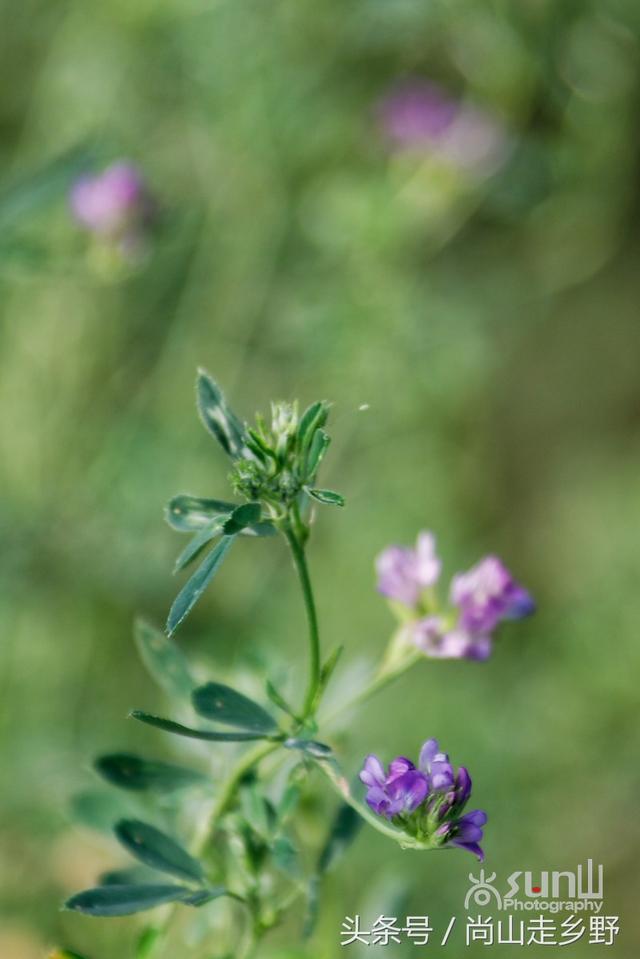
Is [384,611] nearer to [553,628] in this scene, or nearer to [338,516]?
[338,516]

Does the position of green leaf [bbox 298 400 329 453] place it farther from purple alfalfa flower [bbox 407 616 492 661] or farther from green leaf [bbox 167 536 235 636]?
purple alfalfa flower [bbox 407 616 492 661]

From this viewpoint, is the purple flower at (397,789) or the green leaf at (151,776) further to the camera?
the green leaf at (151,776)

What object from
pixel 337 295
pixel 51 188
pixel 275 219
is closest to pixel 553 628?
pixel 337 295

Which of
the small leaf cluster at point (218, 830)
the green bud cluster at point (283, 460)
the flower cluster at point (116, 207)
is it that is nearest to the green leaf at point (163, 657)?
the small leaf cluster at point (218, 830)

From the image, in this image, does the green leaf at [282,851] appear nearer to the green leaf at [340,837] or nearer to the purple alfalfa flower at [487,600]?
the green leaf at [340,837]

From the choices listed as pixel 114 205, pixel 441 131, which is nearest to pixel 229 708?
pixel 114 205

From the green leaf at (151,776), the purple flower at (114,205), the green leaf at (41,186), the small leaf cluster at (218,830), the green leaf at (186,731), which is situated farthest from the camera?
the purple flower at (114,205)

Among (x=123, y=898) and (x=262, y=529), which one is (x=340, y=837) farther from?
(x=262, y=529)
